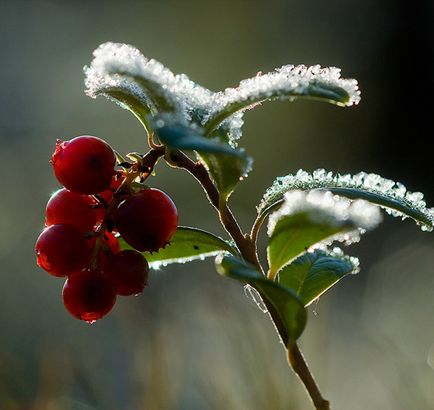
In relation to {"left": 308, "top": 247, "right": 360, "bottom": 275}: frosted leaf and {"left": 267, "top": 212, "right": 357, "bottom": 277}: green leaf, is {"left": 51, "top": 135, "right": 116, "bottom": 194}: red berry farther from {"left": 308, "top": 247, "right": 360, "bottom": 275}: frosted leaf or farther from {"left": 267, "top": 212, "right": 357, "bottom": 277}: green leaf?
{"left": 308, "top": 247, "right": 360, "bottom": 275}: frosted leaf

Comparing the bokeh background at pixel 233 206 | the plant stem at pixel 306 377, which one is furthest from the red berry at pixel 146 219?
the bokeh background at pixel 233 206

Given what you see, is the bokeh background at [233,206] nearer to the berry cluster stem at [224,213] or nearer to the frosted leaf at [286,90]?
the berry cluster stem at [224,213]

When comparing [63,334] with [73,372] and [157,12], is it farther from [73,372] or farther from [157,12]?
[157,12]

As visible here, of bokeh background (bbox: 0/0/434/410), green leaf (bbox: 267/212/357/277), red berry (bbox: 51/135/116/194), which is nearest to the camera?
green leaf (bbox: 267/212/357/277)

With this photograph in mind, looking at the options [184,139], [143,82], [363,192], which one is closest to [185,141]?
[184,139]

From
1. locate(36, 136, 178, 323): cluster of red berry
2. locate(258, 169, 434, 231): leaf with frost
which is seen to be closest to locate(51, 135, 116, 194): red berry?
locate(36, 136, 178, 323): cluster of red berry

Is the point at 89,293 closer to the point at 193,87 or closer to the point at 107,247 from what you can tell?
the point at 107,247
